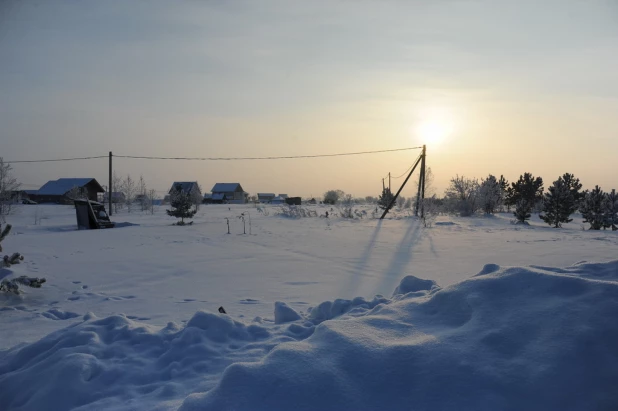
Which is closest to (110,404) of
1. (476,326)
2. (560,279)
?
(476,326)

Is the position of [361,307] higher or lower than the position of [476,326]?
lower

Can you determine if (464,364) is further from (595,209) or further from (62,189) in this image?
(62,189)

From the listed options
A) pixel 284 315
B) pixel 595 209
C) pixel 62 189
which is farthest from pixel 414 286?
pixel 62 189

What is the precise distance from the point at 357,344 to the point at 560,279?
172cm

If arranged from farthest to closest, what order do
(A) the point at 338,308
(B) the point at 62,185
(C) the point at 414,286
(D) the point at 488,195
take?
(B) the point at 62,185 → (D) the point at 488,195 → (C) the point at 414,286 → (A) the point at 338,308

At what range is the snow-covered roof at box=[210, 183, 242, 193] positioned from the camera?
2856 inches

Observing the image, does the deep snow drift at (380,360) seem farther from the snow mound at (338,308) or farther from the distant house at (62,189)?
the distant house at (62,189)

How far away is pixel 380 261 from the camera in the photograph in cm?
968

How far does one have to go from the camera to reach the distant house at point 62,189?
4703 cm

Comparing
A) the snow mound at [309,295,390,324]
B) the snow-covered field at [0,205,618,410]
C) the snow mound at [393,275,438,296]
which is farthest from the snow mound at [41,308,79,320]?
the snow mound at [393,275,438,296]

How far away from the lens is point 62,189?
49.2 m

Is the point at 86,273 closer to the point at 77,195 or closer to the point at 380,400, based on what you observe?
the point at 380,400

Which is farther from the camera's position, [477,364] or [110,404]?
[110,404]

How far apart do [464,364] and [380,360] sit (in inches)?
20.2
